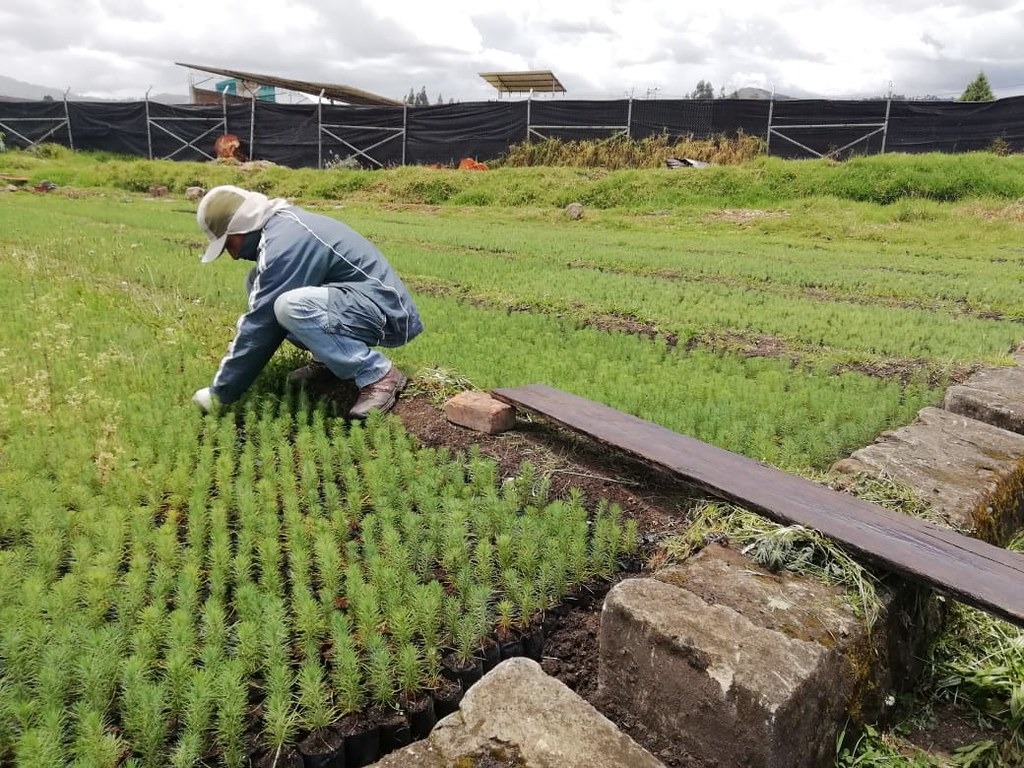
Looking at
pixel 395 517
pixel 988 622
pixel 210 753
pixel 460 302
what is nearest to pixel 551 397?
pixel 395 517

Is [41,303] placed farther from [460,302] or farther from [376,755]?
[376,755]

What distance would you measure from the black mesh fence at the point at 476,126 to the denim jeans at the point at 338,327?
1745 centimetres

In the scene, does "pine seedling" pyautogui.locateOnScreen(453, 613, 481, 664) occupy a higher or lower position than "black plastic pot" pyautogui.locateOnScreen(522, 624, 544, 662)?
higher

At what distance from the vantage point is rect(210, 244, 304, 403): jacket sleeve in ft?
12.4

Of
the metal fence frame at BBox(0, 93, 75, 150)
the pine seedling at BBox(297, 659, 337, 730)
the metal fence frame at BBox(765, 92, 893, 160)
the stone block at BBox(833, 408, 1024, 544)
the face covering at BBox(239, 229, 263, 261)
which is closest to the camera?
the pine seedling at BBox(297, 659, 337, 730)

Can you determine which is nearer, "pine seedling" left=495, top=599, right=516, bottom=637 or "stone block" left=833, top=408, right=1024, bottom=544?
"pine seedling" left=495, top=599, right=516, bottom=637

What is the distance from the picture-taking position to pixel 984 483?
301cm

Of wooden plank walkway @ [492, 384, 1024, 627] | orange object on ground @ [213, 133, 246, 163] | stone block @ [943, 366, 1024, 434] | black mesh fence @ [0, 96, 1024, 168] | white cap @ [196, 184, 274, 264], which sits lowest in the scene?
wooden plank walkway @ [492, 384, 1024, 627]

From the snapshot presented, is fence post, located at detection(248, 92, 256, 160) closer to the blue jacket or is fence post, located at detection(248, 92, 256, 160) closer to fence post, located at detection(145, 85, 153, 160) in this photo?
fence post, located at detection(145, 85, 153, 160)

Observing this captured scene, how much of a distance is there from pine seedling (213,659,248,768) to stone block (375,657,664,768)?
1.29 feet

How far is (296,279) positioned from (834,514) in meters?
2.74

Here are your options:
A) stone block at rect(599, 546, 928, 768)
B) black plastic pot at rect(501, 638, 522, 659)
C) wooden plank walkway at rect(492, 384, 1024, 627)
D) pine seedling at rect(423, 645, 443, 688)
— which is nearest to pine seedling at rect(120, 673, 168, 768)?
pine seedling at rect(423, 645, 443, 688)

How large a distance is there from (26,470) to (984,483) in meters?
3.95

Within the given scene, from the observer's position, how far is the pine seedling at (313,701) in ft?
A: 6.40
